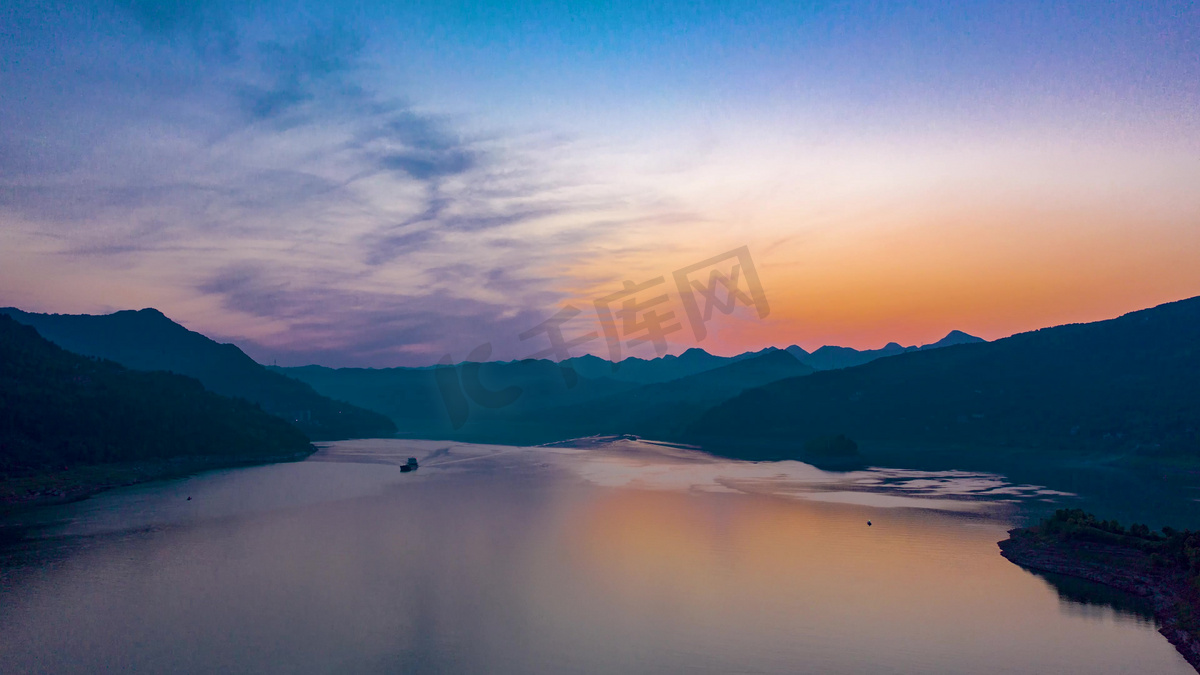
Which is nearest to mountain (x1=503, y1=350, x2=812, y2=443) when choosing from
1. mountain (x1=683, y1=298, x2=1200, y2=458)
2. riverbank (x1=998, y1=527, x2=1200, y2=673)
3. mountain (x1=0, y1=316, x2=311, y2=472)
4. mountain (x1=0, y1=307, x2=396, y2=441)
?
mountain (x1=683, y1=298, x2=1200, y2=458)

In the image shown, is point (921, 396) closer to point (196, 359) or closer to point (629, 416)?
point (629, 416)

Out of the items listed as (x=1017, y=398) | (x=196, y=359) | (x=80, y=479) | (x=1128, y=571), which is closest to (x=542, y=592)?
(x=1128, y=571)

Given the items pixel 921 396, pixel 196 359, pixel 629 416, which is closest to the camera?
pixel 921 396

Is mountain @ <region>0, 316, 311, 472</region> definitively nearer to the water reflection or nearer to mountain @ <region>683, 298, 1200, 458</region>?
the water reflection

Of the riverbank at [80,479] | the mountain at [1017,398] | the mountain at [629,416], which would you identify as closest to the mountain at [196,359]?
the mountain at [629,416]

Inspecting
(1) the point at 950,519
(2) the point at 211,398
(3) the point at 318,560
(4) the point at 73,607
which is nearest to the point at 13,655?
(4) the point at 73,607

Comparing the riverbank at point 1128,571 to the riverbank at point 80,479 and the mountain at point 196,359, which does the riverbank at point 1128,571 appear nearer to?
the riverbank at point 80,479
